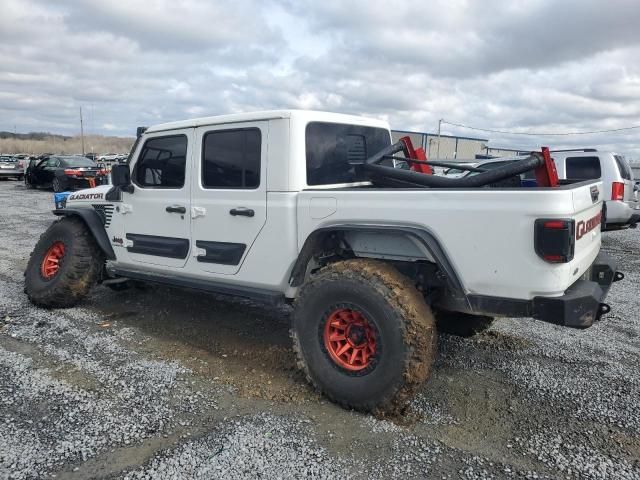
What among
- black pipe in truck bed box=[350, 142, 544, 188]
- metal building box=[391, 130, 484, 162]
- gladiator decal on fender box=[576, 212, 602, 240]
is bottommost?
gladiator decal on fender box=[576, 212, 602, 240]

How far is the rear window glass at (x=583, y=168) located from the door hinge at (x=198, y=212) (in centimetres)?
798

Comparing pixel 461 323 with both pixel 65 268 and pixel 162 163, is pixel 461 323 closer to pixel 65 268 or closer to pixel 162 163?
pixel 162 163

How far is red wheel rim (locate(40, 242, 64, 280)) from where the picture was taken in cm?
545

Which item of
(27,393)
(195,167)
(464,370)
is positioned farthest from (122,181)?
(464,370)

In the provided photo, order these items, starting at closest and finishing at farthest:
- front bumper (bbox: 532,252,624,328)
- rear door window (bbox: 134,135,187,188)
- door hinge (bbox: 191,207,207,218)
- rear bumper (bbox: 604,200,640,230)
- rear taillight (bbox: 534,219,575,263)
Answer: rear taillight (bbox: 534,219,575,263) → front bumper (bbox: 532,252,624,328) → door hinge (bbox: 191,207,207,218) → rear door window (bbox: 134,135,187,188) → rear bumper (bbox: 604,200,640,230)

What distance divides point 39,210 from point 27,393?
1268 cm

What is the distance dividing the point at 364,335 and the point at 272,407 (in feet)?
2.62

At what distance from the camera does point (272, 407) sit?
11.0ft

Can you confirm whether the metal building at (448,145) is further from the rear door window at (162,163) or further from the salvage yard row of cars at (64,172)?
the rear door window at (162,163)

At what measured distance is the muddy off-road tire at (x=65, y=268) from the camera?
5125mm

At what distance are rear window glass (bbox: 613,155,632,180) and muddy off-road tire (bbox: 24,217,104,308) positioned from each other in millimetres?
9407

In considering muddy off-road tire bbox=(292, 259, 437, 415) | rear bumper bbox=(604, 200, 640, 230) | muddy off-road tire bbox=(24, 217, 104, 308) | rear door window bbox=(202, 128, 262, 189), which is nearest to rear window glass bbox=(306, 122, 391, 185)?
rear door window bbox=(202, 128, 262, 189)

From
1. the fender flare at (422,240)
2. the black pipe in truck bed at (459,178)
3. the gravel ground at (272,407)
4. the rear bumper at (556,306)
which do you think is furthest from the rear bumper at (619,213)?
the fender flare at (422,240)

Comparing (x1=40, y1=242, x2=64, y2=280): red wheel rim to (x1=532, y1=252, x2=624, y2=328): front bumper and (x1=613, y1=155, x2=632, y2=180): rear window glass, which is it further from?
(x1=613, y1=155, x2=632, y2=180): rear window glass
